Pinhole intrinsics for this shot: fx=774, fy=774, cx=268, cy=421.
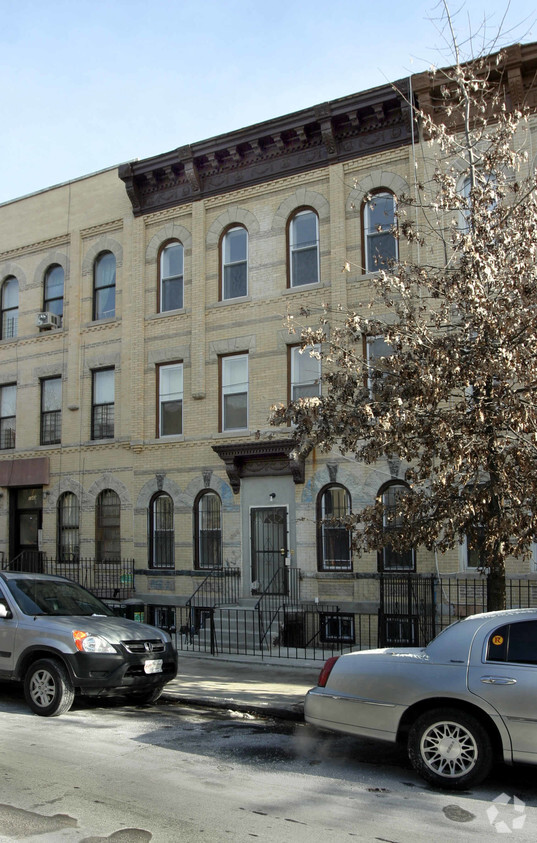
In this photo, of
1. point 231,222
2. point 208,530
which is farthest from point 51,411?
point 231,222

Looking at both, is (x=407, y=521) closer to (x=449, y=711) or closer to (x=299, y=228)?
(x=449, y=711)

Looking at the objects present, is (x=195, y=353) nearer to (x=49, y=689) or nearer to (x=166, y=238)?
(x=166, y=238)

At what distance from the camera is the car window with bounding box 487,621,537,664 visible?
651cm

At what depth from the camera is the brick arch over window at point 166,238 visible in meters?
18.7

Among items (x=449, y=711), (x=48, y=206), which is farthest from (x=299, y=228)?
(x=449, y=711)

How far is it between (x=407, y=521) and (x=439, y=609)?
598cm

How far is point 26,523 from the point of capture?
20.6 metres

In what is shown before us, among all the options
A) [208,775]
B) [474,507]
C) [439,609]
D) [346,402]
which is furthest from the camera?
[439,609]

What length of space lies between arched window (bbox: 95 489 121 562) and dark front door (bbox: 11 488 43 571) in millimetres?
2025

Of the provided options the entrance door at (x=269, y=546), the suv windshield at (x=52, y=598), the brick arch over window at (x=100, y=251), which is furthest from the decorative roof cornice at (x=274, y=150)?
the suv windshield at (x=52, y=598)

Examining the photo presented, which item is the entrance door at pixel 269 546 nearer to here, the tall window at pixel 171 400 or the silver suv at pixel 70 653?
the tall window at pixel 171 400

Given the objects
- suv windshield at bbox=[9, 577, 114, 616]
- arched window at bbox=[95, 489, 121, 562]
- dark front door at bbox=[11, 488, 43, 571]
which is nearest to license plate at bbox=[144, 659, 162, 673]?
suv windshield at bbox=[9, 577, 114, 616]

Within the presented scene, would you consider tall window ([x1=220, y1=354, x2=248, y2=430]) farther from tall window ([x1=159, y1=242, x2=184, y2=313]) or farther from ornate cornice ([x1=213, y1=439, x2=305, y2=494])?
tall window ([x1=159, y1=242, x2=184, y2=313])

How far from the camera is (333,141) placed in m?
16.8
